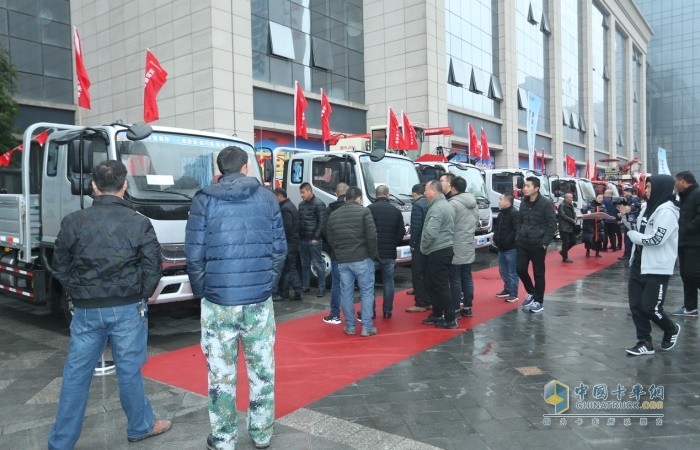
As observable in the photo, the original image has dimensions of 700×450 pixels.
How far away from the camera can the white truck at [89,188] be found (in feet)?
19.6

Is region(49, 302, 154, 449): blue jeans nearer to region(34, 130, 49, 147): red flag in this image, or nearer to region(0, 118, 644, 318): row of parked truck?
region(0, 118, 644, 318): row of parked truck

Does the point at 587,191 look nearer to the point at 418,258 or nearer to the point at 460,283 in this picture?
the point at 418,258

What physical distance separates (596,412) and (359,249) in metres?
3.04

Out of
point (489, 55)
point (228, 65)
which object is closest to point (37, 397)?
point (228, 65)

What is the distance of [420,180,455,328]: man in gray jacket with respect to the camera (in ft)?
21.2

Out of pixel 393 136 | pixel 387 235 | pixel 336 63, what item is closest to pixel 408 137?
pixel 393 136

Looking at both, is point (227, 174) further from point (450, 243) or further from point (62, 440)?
point (450, 243)

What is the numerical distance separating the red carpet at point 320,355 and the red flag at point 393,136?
8814 mm

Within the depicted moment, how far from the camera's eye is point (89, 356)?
10.9 feet

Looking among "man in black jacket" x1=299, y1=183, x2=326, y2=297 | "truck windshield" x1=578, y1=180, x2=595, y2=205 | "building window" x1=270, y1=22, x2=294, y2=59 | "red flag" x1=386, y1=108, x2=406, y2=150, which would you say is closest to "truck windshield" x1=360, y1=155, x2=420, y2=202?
"man in black jacket" x1=299, y1=183, x2=326, y2=297

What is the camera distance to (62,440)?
10.9ft

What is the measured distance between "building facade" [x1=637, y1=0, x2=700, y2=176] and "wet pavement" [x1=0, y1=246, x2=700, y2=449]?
7992cm

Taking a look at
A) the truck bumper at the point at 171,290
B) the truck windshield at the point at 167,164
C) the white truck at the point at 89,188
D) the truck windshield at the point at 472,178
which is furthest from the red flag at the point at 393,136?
the truck bumper at the point at 171,290

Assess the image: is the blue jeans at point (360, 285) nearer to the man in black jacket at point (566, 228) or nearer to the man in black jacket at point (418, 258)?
the man in black jacket at point (418, 258)
